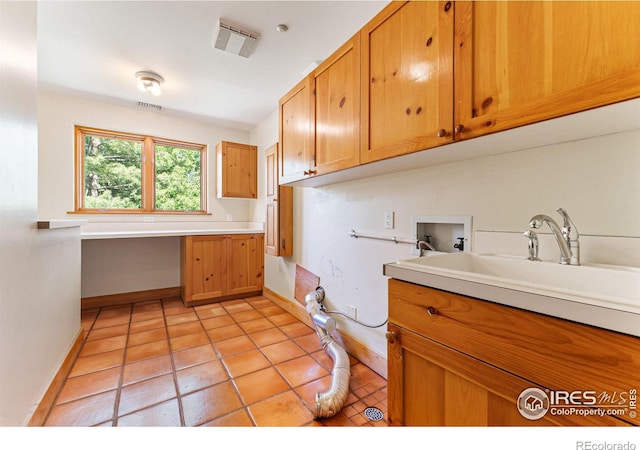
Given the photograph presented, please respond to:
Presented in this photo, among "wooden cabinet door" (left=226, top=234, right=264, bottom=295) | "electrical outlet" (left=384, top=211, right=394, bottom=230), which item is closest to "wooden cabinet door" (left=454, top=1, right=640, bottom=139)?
"electrical outlet" (left=384, top=211, right=394, bottom=230)

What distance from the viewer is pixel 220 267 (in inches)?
125

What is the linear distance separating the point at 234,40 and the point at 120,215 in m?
2.56

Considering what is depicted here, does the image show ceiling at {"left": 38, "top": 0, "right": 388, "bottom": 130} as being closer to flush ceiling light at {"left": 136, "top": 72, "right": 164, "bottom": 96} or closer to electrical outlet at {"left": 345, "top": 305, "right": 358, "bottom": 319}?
flush ceiling light at {"left": 136, "top": 72, "right": 164, "bottom": 96}

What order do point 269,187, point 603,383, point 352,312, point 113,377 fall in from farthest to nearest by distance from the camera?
point 269,187, point 352,312, point 113,377, point 603,383

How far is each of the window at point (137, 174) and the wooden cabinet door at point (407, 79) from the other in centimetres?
305

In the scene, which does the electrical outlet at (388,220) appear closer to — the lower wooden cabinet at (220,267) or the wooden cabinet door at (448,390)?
the wooden cabinet door at (448,390)


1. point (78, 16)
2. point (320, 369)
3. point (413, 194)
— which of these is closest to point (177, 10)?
point (78, 16)

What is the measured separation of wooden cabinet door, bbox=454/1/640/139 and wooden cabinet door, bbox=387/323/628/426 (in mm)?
775

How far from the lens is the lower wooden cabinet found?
300 centimetres

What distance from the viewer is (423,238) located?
150 cm

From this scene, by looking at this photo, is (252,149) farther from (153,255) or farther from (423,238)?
(423,238)

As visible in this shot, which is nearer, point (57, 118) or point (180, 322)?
point (180, 322)

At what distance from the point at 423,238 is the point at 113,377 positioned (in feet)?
7.16

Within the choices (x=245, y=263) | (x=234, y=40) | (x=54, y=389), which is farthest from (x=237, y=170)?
(x=54, y=389)
